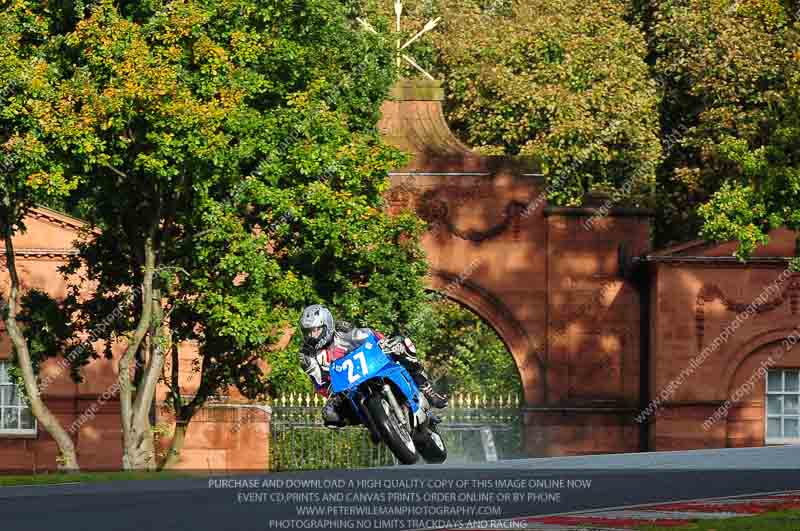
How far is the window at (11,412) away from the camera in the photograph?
42469 millimetres

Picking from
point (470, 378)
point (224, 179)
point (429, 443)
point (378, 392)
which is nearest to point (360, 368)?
point (378, 392)

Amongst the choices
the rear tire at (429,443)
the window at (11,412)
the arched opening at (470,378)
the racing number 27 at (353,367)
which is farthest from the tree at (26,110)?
the racing number 27 at (353,367)

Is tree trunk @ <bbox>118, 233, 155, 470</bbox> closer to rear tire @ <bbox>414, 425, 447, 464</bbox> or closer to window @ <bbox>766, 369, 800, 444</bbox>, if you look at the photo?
rear tire @ <bbox>414, 425, 447, 464</bbox>

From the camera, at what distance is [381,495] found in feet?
60.3

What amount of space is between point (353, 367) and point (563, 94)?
33223 mm

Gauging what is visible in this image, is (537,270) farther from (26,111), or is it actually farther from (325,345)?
(325,345)

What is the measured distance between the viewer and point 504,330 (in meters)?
42.9

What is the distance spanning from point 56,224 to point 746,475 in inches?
951

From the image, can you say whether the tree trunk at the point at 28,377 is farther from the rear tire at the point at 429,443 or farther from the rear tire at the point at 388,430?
the rear tire at the point at 388,430

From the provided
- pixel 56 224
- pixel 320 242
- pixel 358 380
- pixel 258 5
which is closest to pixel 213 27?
pixel 258 5

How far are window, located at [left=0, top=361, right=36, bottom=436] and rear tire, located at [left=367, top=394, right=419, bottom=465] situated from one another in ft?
86.7

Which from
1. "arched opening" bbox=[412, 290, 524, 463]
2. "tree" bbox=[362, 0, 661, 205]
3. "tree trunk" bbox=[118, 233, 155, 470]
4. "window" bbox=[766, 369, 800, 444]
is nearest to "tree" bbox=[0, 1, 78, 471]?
"tree trunk" bbox=[118, 233, 155, 470]

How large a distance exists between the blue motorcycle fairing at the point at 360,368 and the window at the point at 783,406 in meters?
24.9

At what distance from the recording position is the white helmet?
57.2 feet
